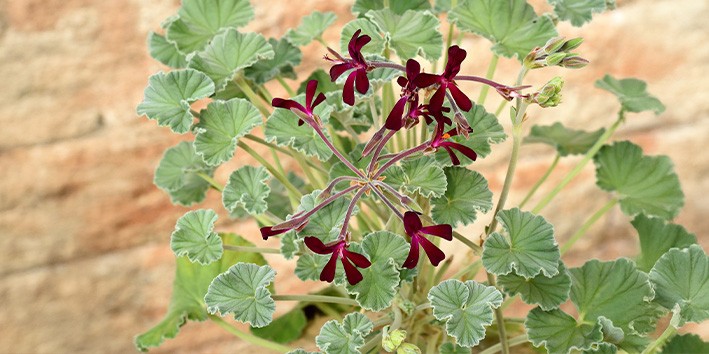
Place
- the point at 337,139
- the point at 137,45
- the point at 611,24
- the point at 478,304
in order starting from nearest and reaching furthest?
the point at 478,304 < the point at 337,139 < the point at 137,45 < the point at 611,24

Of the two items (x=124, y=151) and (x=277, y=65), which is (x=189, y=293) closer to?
(x=277, y=65)

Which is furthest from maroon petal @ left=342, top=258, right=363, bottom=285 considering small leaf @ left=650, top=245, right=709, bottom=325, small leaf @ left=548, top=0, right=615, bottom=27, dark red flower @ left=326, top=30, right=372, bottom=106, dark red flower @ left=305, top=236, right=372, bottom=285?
small leaf @ left=548, top=0, right=615, bottom=27

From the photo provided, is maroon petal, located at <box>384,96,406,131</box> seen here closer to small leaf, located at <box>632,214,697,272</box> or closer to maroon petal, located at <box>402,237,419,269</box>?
maroon petal, located at <box>402,237,419,269</box>

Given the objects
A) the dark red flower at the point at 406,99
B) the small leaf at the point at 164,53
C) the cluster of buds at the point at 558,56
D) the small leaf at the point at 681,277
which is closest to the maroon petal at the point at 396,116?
the dark red flower at the point at 406,99

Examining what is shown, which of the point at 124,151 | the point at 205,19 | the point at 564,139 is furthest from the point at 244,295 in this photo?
the point at 124,151

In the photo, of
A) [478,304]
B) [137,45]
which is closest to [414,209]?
[478,304]

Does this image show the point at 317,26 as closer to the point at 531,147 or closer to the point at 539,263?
the point at 539,263
